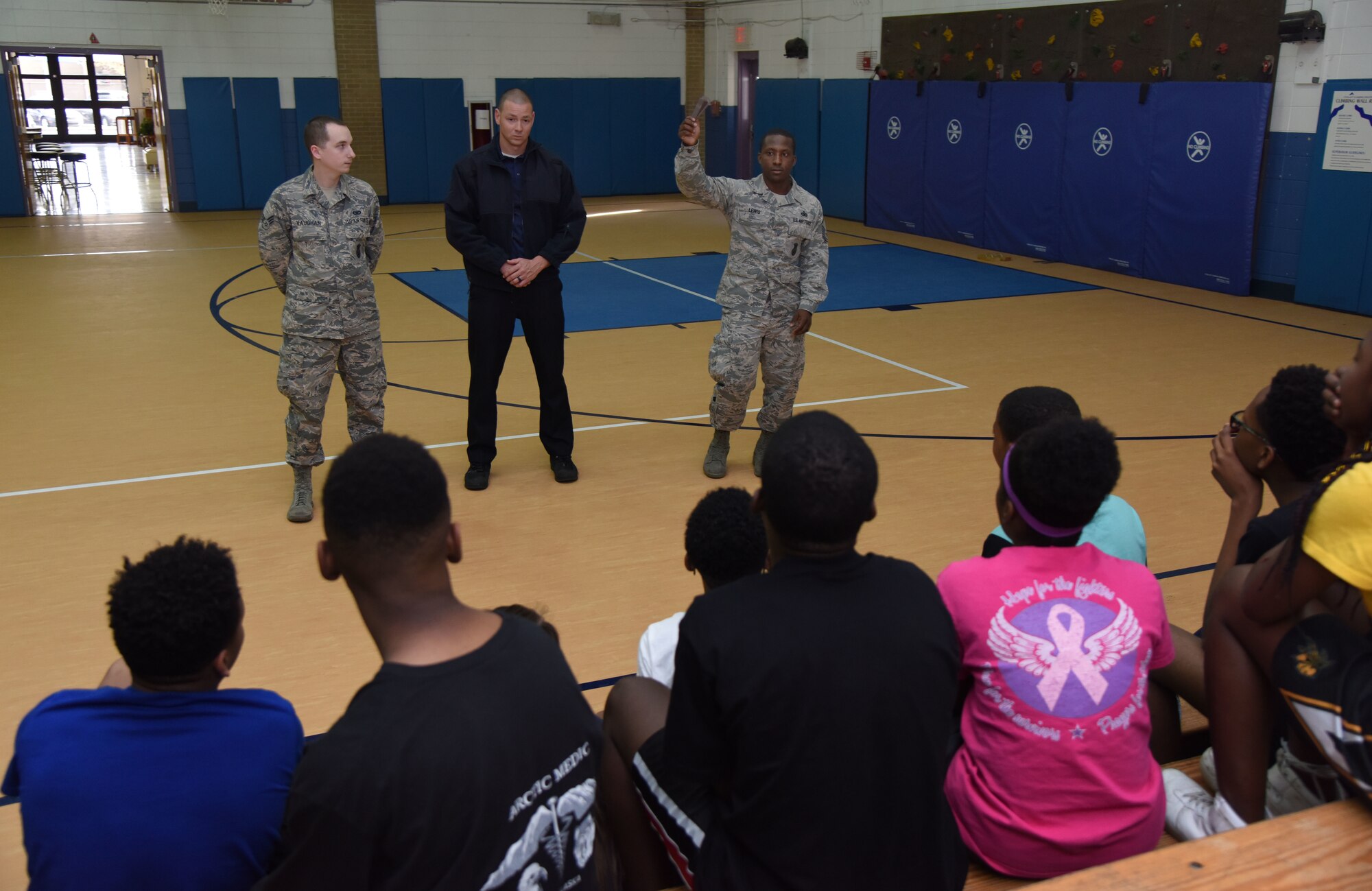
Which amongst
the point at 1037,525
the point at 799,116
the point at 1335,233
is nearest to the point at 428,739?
the point at 1037,525

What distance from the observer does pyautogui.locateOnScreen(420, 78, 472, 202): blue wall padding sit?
17.2 meters

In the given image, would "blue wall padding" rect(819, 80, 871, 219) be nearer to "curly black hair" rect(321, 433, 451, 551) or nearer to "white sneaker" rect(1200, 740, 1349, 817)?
"white sneaker" rect(1200, 740, 1349, 817)

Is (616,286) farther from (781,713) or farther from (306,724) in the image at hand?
(781,713)

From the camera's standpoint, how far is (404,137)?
675 inches

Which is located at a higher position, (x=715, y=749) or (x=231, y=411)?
(x=715, y=749)

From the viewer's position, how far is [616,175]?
735 inches

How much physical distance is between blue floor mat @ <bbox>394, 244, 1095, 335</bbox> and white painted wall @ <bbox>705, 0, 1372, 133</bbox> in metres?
2.32

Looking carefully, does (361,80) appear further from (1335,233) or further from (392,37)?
(1335,233)

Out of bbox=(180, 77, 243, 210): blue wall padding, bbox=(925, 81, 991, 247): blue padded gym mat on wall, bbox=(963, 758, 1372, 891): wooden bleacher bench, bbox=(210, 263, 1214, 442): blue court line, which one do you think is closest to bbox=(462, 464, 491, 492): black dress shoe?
bbox=(210, 263, 1214, 442): blue court line

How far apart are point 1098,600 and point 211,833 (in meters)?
1.45

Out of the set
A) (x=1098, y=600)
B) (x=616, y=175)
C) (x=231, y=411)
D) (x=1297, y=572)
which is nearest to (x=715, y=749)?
(x=1098, y=600)

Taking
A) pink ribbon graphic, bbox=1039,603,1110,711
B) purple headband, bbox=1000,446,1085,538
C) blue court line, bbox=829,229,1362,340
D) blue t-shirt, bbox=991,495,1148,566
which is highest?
purple headband, bbox=1000,446,1085,538

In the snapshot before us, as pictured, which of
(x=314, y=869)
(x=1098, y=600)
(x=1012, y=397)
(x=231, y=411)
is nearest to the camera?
(x=314, y=869)

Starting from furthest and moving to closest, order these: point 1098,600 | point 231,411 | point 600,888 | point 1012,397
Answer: point 231,411 → point 1012,397 → point 600,888 → point 1098,600
